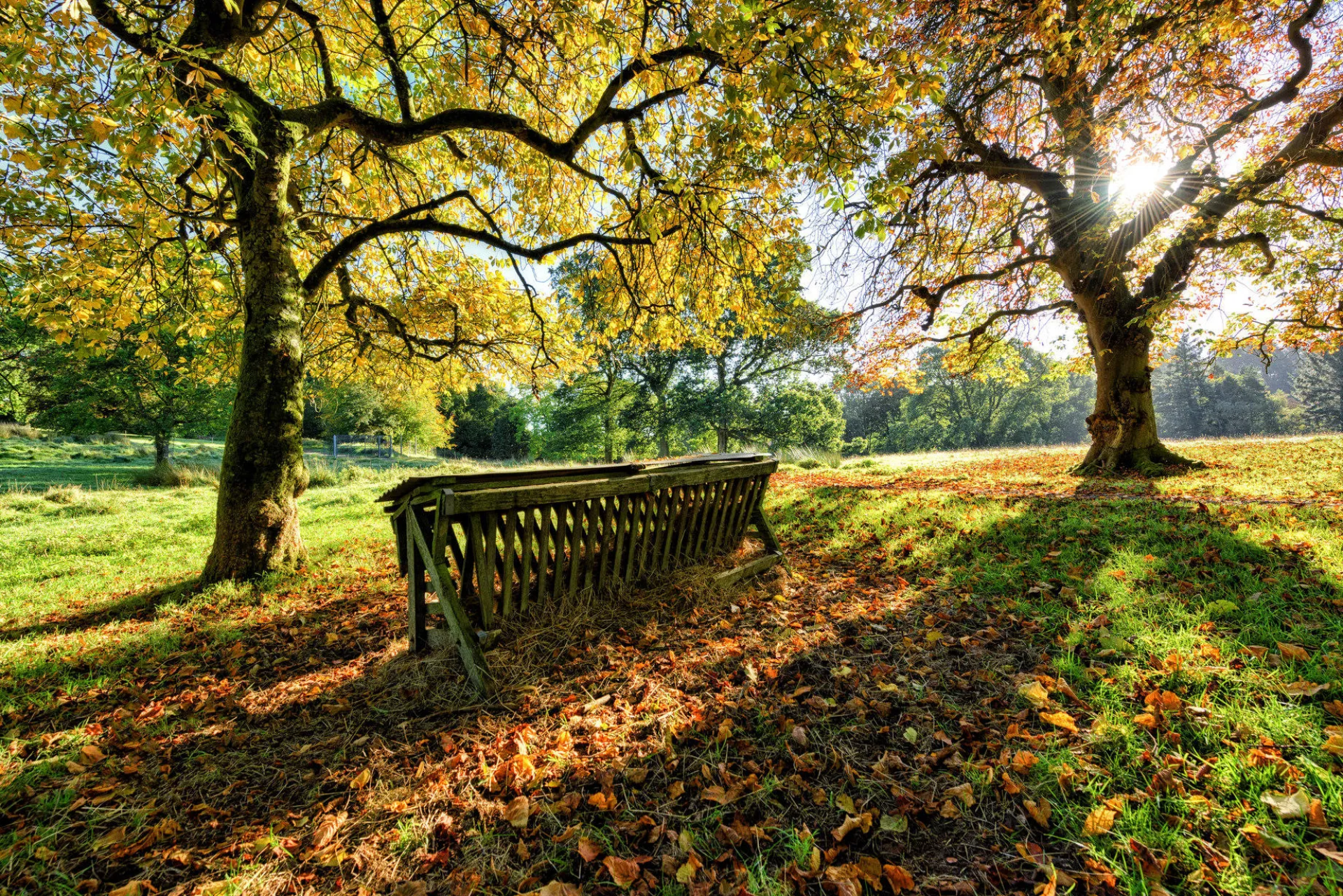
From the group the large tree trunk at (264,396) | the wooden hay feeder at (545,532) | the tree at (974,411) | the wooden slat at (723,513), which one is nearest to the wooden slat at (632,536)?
the wooden hay feeder at (545,532)

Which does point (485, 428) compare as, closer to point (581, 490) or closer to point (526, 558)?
point (526, 558)

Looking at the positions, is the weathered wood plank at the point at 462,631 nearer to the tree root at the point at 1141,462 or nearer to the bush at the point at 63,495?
the tree root at the point at 1141,462

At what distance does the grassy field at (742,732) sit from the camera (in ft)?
6.48

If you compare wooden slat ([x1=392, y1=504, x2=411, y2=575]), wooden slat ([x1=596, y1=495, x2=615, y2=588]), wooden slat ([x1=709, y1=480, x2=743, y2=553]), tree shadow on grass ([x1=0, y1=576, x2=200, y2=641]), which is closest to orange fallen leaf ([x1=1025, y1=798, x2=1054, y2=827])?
wooden slat ([x1=596, y1=495, x2=615, y2=588])

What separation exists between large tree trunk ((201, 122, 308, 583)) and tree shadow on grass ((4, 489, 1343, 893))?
Answer: 108 cm

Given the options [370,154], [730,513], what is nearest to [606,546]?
[730,513]

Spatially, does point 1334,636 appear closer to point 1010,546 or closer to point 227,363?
point 1010,546

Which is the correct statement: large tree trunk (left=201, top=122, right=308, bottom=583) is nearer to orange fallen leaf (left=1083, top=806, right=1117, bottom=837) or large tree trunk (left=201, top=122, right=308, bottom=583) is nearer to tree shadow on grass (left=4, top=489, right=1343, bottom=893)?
tree shadow on grass (left=4, top=489, right=1343, bottom=893)

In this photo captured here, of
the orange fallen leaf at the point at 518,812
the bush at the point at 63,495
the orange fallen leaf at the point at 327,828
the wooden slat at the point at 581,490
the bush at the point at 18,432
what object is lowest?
the orange fallen leaf at the point at 327,828

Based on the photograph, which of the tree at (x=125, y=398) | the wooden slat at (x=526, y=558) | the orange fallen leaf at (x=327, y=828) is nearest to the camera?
the orange fallen leaf at (x=327, y=828)

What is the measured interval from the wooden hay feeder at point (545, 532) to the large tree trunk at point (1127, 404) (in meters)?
9.38

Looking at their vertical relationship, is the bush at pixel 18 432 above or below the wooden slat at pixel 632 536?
above

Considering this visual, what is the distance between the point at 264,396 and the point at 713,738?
6.13 meters

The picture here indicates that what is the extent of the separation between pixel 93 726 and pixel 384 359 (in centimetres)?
820
